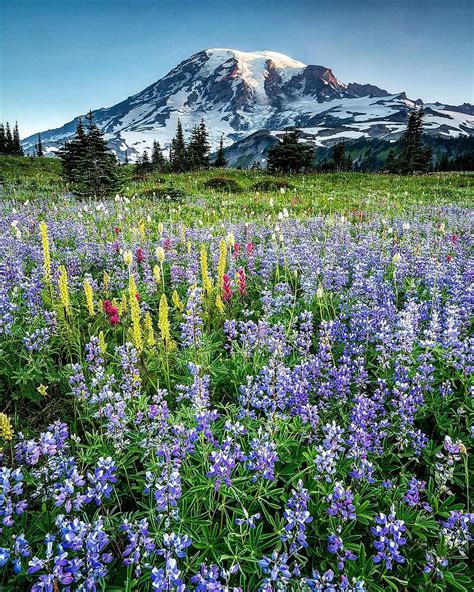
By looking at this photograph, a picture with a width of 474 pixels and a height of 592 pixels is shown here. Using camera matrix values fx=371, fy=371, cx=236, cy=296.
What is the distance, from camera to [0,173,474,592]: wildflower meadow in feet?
6.25

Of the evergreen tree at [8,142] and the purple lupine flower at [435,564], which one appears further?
the evergreen tree at [8,142]

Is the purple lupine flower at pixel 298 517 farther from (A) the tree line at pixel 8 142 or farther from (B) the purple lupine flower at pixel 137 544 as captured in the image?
(A) the tree line at pixel 8 142

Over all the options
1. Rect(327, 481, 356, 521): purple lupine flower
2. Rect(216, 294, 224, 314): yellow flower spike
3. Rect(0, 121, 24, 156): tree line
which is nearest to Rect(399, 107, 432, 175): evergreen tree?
Rect(216, 294, 224, 314): yellow flower spike

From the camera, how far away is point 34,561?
1501 millimetres

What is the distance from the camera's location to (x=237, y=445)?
6.99 feet

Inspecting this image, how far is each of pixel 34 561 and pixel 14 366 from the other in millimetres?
2696

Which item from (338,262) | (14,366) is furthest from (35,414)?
(338,262)

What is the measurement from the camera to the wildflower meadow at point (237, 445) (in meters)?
1.90

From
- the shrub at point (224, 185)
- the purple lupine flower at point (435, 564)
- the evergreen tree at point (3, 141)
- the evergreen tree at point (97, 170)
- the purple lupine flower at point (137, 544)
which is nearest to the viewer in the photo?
the purple lupine flower at point (137, 544)

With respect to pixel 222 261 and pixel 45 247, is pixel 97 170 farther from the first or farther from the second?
pixel 222 261

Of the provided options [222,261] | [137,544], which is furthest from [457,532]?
[222,261]

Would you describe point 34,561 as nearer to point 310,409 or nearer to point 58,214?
point 310,409

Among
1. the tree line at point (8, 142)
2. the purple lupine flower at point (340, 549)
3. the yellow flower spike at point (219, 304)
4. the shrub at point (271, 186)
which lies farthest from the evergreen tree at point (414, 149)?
the tree line at point (8, 142)

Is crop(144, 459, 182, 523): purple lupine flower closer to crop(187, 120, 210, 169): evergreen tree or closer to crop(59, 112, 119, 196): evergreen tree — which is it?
crop(59, 112, 119, 196): evergreen tree
